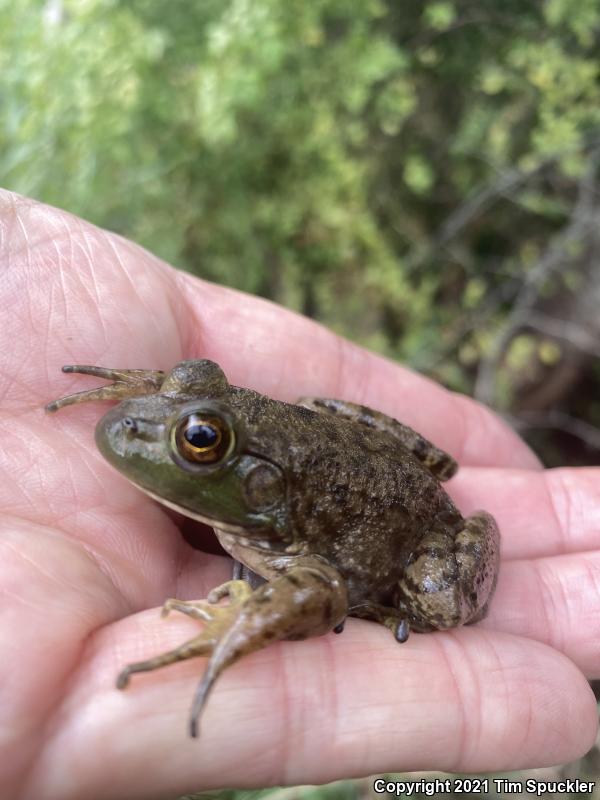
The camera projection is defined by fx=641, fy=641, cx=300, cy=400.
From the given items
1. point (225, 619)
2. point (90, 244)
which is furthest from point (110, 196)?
point (225, 619)

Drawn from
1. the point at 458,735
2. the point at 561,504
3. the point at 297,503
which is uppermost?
the point at 297,503

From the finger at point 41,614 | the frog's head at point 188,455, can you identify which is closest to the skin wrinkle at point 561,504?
the frog's head at point 188,455

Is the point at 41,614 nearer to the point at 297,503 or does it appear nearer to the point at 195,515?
the point at 195,515

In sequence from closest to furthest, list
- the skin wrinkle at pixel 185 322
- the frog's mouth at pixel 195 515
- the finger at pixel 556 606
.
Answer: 1. the frog's mouth at pixel 195 515
2. the finger at pixel 556 606
3. the skin wrinkle at pixel 185 322

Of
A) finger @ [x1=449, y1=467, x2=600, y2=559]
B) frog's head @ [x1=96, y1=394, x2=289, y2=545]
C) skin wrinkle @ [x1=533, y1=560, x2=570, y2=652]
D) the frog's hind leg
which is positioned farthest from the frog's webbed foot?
skin wrinkle @ [x1=533, y1=560, x2=570, y2=652]

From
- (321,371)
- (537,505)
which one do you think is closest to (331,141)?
(321,371)
